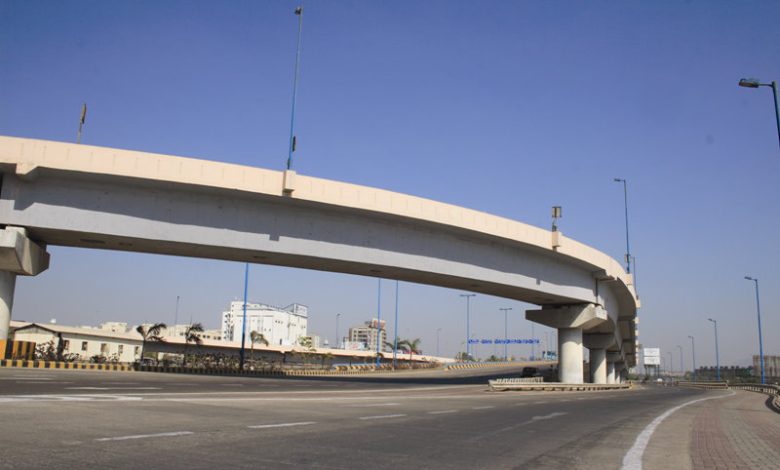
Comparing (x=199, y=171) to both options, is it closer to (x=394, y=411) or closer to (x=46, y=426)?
(x=394, y=411)

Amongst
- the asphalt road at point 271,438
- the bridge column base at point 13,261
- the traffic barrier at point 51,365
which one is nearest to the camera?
the asphalt road at point 271,438

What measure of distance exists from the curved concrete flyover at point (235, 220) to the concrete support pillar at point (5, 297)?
54 millimetres

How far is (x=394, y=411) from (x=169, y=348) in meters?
80.0

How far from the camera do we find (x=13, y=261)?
83.5 feet

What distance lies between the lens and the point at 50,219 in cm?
2536

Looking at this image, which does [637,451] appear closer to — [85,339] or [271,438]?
[271,438]

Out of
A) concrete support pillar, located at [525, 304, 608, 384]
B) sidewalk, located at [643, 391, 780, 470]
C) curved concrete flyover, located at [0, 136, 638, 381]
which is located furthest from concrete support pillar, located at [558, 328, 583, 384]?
sidewalk, located at [643, 391, 780, 470]

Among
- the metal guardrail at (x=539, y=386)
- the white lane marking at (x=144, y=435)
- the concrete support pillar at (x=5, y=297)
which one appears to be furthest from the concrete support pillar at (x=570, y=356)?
the white lane marking at (x=144, y=435)

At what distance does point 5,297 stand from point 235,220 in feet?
32.2

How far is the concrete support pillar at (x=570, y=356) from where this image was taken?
42.9 m

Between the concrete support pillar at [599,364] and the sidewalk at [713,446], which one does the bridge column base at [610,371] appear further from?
the sidewalk at [713,446]

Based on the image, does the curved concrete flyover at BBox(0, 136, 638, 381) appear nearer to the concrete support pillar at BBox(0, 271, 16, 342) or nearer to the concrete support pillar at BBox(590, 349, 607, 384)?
the concrete support pillar at BBox(0, 271, 16, 342)

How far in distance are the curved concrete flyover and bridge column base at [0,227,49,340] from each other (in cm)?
6

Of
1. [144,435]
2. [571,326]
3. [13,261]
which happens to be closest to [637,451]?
[144,435]
